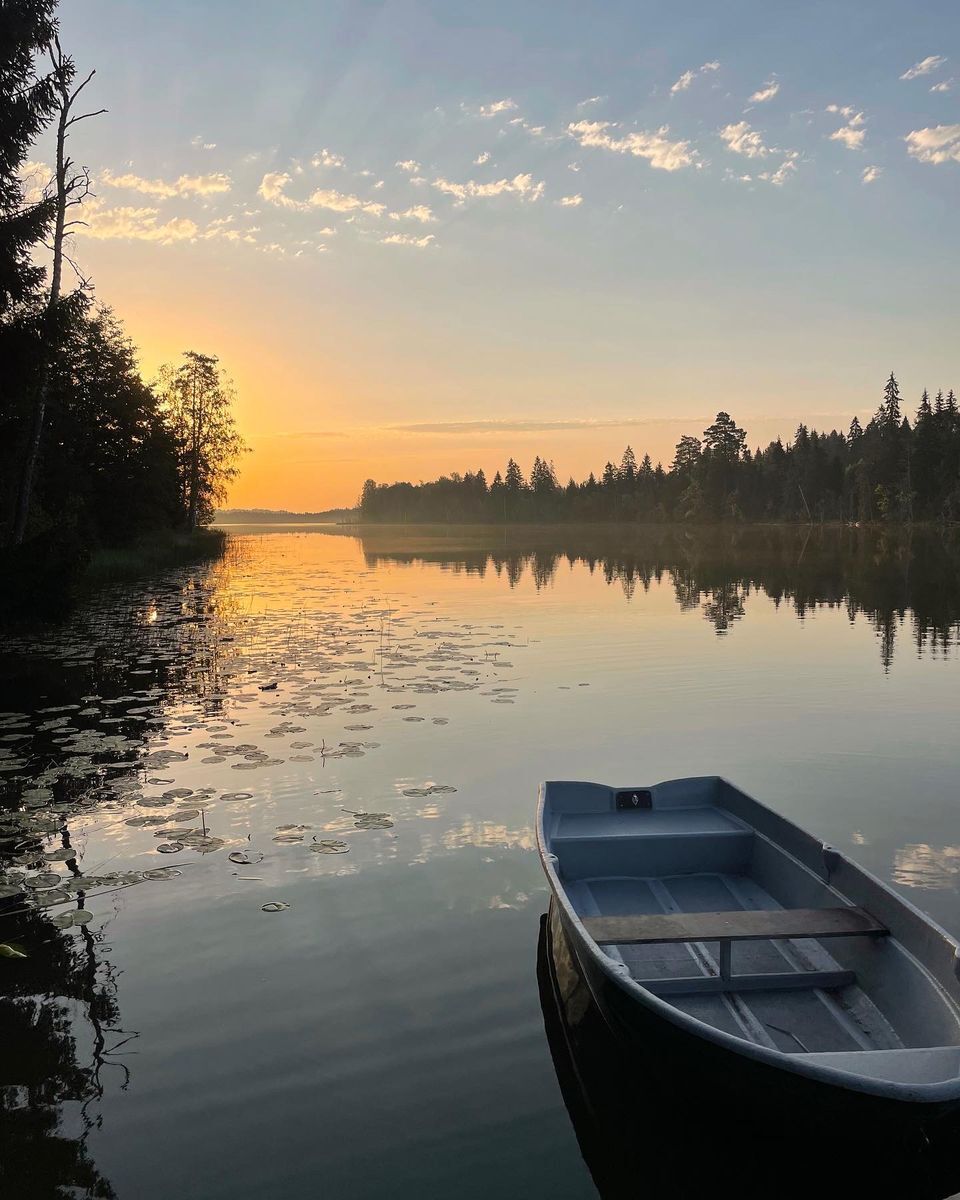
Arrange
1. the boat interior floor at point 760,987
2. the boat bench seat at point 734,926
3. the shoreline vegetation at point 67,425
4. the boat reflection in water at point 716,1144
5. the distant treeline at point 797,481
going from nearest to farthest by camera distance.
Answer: the boat reflection in water at point 716,1144 < the boat interior floor at point 760,987 < the boat bench seat at point 734,926 < the shoreline vegetation at point 67,425 < the distant treeline at point 797,481

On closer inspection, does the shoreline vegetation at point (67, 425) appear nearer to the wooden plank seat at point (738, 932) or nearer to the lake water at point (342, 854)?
the lake water at point (342, 854)

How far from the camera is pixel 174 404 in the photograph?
2625 inches

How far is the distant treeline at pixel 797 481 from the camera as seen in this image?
103938 millimetres

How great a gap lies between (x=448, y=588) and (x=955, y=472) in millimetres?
88328

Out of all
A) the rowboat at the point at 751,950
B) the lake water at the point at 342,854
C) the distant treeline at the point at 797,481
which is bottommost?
the lake water at the point at 342,854

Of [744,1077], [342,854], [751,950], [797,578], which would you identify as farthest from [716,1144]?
[797,578]

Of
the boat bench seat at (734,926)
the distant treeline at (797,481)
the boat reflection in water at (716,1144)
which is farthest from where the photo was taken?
the distant treeline at (797,481)

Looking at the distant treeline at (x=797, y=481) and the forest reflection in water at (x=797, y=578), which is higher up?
the distant treeline at (x=797, y=481)

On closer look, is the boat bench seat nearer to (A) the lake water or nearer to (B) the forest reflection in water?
(A) the lake water

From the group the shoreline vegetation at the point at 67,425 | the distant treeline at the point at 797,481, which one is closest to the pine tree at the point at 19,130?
the shoreline vegetation at the point at 67,425

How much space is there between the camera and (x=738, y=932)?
193 inches

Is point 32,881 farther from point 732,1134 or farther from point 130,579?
point 130,579

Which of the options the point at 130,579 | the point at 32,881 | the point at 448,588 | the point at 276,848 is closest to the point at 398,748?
the point at 276,848

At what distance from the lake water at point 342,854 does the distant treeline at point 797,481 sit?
313 ft
